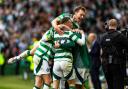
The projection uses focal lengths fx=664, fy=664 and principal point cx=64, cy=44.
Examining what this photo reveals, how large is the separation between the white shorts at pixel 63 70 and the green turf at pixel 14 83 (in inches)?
299

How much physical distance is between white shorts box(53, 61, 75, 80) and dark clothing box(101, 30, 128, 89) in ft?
3.59

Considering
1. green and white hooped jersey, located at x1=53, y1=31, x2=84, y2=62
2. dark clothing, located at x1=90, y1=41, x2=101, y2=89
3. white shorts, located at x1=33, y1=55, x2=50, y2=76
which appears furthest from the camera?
dark clothing, located at x1=90, y1=41, x2=101, y2=89

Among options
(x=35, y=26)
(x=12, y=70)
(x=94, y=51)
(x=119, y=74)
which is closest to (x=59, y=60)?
(x=119, y=74)

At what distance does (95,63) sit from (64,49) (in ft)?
16.4

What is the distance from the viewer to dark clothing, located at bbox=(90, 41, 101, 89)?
19.2 meters

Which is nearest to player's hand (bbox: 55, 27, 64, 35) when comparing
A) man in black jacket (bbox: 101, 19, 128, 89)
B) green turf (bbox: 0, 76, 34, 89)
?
man in black jacket (bbox: 101, 19, 128, 89)

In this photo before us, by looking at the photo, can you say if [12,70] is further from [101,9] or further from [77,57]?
[77,57]

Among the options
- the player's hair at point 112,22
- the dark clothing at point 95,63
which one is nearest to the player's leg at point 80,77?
the player's hair at point 112,22

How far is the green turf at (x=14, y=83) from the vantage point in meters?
23.1

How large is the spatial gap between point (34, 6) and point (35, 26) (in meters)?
1.91

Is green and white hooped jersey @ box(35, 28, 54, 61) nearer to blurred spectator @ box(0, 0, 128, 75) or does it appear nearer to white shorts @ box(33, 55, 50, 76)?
white shorts @ box(33, 55, 50, 76)

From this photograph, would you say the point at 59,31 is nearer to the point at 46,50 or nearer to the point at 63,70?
the point at 63,70

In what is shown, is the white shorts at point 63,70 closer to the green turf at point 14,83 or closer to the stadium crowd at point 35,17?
the green turf at point 14,83

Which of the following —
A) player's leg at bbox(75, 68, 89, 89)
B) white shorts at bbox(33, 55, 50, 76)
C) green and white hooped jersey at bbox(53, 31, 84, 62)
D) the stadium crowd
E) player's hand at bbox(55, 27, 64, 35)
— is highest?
the stadium crowd
